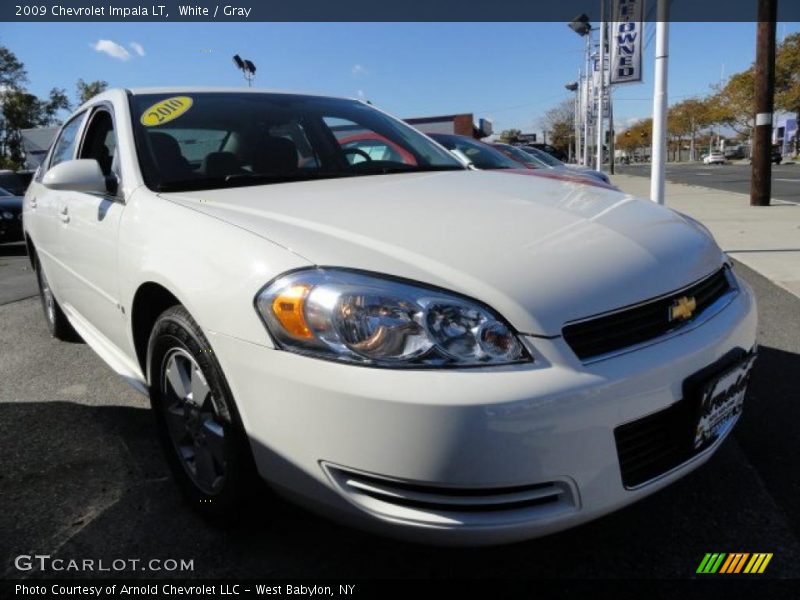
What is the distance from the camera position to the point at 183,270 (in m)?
1.94

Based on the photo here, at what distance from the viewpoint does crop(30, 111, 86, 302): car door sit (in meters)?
3.39

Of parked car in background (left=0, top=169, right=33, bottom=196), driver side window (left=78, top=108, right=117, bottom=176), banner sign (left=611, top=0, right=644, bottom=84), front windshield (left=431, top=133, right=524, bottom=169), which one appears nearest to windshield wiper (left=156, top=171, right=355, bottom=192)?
driver side window (left=78, top=108, right=117, bottom=176)

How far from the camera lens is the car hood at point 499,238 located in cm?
164

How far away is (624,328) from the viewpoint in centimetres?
171

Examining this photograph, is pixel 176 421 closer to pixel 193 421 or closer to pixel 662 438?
pixel 193 421

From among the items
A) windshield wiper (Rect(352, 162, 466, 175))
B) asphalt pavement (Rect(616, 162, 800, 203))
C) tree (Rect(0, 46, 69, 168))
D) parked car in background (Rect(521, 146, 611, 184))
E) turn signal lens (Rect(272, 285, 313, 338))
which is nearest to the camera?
turn signal lens (Rect(272, 285, 313, 338))

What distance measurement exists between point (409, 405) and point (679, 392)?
74 cm

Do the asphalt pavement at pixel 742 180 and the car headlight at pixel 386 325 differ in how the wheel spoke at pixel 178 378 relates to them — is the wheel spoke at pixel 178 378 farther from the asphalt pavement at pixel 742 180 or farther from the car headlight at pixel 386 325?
the asphalt pavement at pixel 742 180

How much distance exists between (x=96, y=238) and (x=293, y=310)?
1434 millimetres

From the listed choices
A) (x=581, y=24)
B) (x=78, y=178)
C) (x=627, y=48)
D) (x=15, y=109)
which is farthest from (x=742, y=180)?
(x=15, y=109)

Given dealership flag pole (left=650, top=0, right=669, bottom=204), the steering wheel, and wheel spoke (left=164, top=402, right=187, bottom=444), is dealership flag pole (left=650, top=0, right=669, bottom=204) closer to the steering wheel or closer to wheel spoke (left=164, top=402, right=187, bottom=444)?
the steering wheel

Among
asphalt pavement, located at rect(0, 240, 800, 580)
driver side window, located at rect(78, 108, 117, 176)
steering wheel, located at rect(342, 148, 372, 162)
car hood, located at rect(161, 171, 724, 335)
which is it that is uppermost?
driver side window, located at rect(78, 108, 117, 176)

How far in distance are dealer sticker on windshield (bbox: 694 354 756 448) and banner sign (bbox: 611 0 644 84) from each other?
32.0 feet


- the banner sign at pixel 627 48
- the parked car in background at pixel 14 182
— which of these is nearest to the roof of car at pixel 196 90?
the banner sign at pixel 627 48
